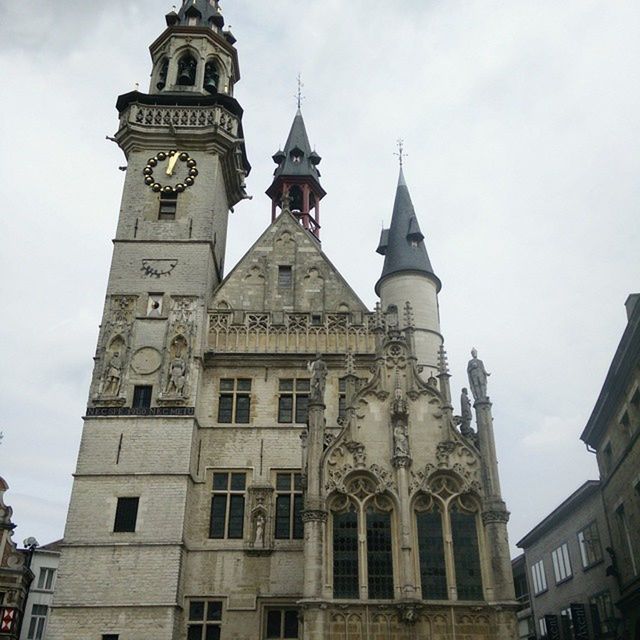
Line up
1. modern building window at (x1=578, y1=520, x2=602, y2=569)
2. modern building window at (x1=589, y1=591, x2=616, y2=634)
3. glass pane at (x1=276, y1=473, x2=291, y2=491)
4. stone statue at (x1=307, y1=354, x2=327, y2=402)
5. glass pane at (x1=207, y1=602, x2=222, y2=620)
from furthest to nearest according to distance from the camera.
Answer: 1. modern building window at (x1=578, y1=520, x2=602, y2=569)
2. modern building window at (x1=589, y1=591, x2=616, y2=634)
3. glass pane at (x1=276, y1=473, x2=291, y2=491)
4. glass pane at (x1=207, y1=602, x2=222, y2=620)
5. stone statue at (x1=307, y1=354, x2=327, y2=402)

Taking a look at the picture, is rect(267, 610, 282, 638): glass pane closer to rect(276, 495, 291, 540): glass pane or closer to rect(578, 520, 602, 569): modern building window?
rect(276, 495, 291, 540): glass pane

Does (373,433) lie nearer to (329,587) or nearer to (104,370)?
(329,587)

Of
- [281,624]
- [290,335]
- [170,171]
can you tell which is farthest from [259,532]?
[170,171]

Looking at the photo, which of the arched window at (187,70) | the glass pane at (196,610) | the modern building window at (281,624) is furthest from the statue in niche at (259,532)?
the arched window at (187,70)

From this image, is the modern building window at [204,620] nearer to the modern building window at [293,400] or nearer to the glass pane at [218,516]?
the glass pane at [218,516]

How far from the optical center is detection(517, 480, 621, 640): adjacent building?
25719mm

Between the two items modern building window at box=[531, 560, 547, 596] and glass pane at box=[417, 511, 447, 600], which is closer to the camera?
glass pane at box=[417, 511, 447, 600]

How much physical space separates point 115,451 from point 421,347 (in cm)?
1169

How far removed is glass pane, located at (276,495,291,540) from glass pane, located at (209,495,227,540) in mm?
1730

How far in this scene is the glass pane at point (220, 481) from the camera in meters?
23.7

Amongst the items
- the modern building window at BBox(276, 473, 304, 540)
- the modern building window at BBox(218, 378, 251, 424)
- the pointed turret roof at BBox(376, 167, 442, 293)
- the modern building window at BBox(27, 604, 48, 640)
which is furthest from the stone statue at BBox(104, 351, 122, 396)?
the modern building window at BBox(27, 604, 48, 640)

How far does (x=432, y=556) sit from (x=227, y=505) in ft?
25.1

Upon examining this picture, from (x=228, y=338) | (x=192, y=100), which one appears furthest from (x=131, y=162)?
(x=228, y=338)

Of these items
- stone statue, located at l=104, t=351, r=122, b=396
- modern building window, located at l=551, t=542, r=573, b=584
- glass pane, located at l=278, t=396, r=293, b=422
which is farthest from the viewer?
modern building window, located at l=551, t=542, r=573, b=584
